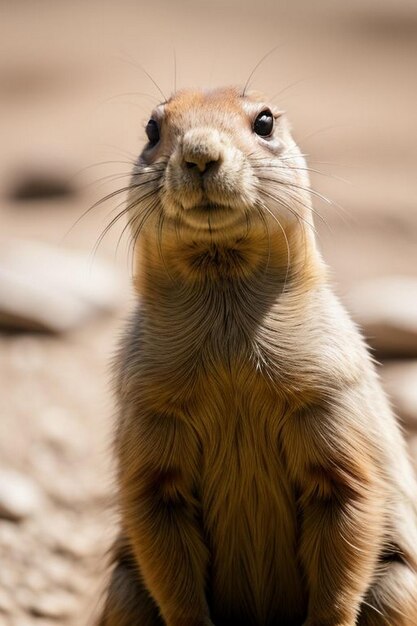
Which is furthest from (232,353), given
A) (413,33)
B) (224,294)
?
(413,33)

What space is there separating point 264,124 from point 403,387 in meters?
3.28

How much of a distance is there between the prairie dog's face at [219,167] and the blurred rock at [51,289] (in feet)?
12.2

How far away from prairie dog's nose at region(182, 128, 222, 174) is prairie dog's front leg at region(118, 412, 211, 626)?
109 centimetres

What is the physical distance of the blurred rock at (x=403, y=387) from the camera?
717 cm

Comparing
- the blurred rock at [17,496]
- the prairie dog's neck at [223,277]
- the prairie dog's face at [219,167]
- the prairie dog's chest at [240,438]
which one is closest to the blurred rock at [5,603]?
the blurred rock at [17,496]

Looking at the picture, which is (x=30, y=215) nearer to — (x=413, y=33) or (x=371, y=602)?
(x=371, y=602)

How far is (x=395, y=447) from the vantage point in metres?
4.77

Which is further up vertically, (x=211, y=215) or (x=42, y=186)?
(x=42, y=186)

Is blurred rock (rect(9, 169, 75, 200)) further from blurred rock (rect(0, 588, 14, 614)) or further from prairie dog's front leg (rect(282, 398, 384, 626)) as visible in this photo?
prairie dog's front leg (rect(282, 398, 384, 626))

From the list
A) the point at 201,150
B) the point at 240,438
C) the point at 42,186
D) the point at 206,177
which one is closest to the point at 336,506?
the point at 240,438

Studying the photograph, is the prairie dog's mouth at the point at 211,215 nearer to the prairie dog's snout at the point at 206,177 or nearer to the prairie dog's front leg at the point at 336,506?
the prairie dog's snout at the point at 206,177

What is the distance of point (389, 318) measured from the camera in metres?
7.80

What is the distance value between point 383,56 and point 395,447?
1353 cm

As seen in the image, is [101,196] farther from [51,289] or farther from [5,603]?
[5,603]
